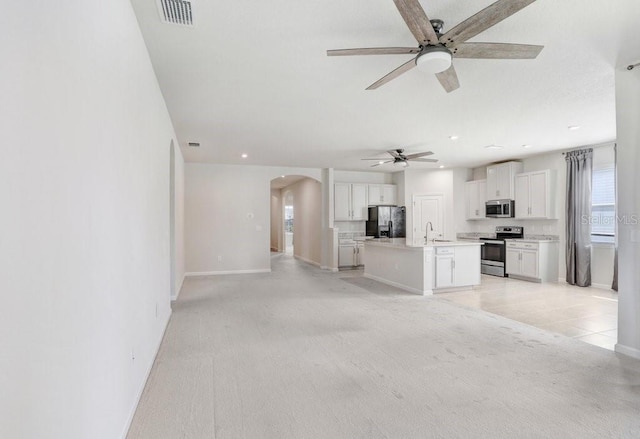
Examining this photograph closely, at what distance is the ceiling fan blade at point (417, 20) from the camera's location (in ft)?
6.11

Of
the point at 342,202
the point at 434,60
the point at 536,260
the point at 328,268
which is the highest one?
the point at 434,60

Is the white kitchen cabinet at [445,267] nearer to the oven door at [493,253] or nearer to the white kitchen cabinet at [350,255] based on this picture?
the oven door at [493,253]

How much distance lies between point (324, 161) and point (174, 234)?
3.72 m

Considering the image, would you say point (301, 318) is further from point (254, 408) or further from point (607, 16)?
point (607, 16)

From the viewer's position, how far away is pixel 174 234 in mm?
5316

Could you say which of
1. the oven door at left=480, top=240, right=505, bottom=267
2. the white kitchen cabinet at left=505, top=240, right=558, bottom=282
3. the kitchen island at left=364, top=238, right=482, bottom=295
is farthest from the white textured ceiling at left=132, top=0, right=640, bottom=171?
the oven door at left=480, top=240, right=505, bottom=267

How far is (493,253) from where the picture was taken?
778 cm

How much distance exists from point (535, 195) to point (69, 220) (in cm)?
798

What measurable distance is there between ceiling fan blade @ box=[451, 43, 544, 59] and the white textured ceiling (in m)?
0.23

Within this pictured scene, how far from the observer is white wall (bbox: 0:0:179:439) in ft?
2.93

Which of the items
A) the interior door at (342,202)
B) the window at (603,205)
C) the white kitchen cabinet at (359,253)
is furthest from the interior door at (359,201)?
the window at (603,205)

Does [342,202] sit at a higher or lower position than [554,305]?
higher

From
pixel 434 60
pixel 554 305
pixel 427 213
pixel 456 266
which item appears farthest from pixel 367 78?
pixel 427 213

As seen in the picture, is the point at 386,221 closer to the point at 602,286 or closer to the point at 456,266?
the point at 456,266
